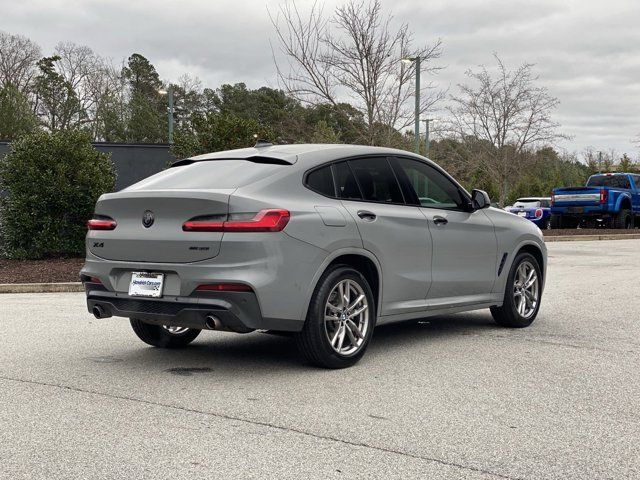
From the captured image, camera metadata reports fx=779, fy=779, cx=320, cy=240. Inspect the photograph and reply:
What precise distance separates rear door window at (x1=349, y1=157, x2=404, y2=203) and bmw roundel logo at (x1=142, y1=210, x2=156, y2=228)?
165cm

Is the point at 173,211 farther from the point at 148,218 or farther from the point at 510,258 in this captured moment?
the point at 510,258

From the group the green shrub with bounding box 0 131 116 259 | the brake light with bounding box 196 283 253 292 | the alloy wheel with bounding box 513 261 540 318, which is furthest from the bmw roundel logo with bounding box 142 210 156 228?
the green shrub with bounding box 0 131 116 259

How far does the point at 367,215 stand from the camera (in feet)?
19.9

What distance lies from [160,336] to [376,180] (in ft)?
7.58

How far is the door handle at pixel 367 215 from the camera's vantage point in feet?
19.7

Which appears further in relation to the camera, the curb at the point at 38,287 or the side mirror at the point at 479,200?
the curb at the point at 38,287

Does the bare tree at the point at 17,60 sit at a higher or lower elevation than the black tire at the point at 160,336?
higher

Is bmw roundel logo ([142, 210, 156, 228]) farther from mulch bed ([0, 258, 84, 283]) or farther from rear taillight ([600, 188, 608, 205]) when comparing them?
rear taillight ([600, 188, 608, 205])

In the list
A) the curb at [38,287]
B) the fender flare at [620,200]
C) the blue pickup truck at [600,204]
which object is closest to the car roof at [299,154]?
the curb at [38,287]

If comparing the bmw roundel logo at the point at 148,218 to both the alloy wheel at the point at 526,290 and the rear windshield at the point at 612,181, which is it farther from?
the rear windshield at the point at 612,181

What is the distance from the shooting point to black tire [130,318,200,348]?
6.73 m

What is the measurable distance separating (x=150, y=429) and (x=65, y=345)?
300 centimetres

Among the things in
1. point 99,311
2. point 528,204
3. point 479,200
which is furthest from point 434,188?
point 528,204

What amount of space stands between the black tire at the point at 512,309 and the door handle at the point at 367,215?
2219 mm
